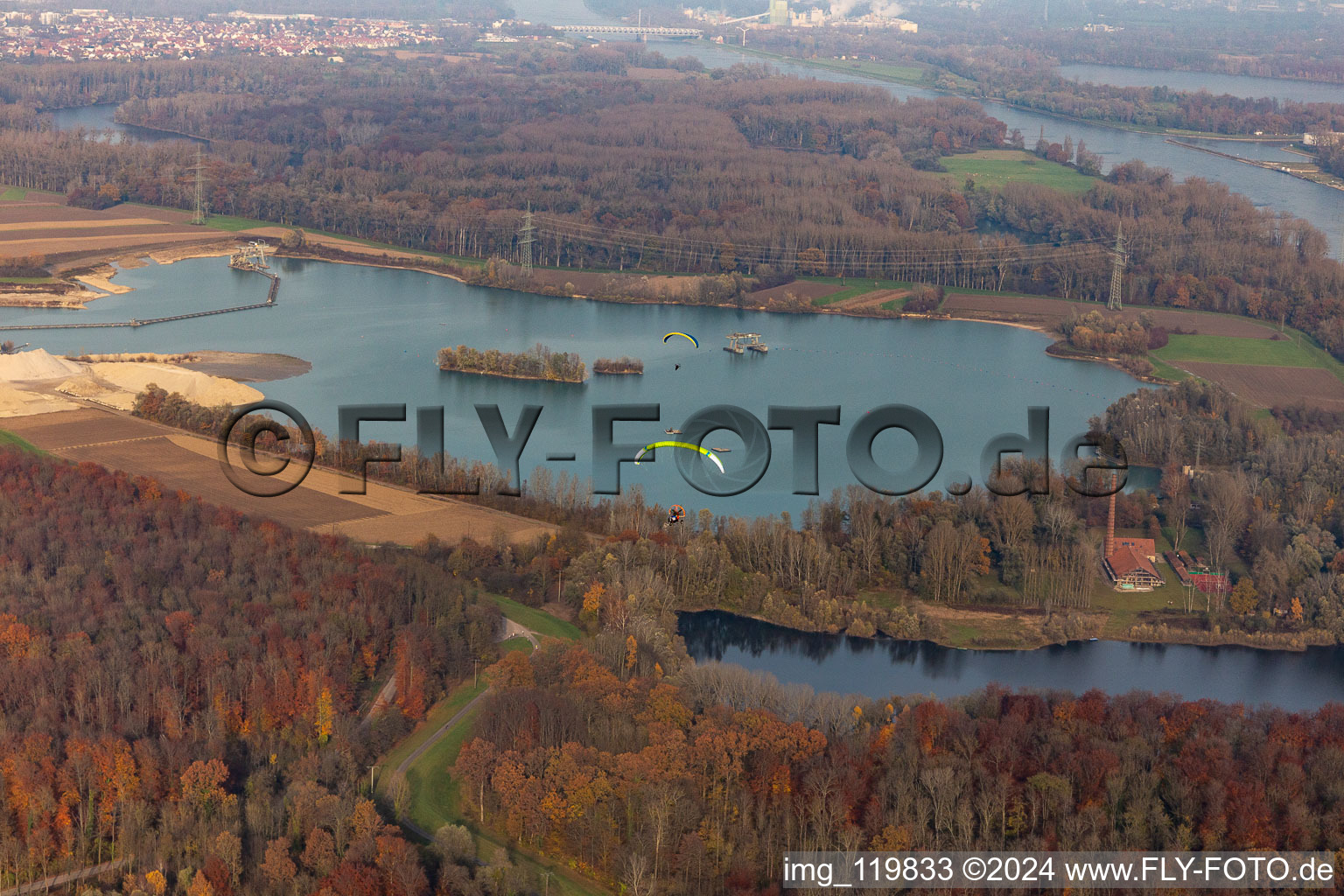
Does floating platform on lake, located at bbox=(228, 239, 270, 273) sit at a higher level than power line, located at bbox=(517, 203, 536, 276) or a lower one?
lower

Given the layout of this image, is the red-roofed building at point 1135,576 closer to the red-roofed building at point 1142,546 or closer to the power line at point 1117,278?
the red-roofed building at point 1142,546

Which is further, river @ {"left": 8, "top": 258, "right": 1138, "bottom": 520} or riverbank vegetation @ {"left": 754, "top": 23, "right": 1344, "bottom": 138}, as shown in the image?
riverbank vegetation @ {"left": 754, "top": 23, "right": 1344, "bottom": 138}

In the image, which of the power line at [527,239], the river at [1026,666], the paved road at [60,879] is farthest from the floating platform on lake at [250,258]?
the paved road at [60,879]

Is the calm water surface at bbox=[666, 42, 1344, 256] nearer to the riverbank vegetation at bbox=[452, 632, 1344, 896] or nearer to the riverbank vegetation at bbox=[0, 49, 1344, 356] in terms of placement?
the riverbank vegetation at bbox=[0, 49, 1344, 356]

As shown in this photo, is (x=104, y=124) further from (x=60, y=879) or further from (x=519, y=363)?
(x=60, y=879)

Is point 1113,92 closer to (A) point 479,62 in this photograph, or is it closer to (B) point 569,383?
(A) point 479,62

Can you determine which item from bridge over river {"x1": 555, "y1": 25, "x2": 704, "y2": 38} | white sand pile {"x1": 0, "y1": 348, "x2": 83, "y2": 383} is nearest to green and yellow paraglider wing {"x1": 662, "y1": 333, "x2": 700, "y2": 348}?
white sand pile {"x1": 0, "y1": 348, "x2": 83, "y2": 383}

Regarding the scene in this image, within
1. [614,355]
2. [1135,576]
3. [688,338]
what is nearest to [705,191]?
[688,338]
